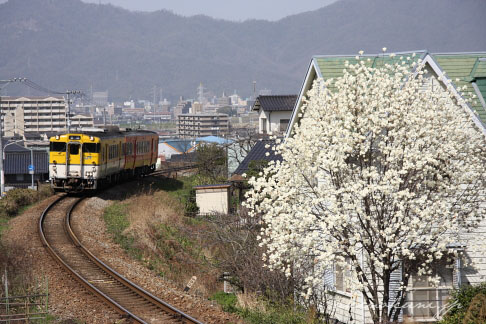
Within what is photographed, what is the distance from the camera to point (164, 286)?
50.3 feet

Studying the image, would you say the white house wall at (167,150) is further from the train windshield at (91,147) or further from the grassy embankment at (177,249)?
the grassy embankment at (177,249)

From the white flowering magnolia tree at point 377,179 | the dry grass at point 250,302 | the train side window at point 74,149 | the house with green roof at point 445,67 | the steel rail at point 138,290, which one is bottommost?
the dry grass at point 250,302

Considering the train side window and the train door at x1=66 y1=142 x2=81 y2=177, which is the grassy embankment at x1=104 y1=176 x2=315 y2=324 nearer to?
the train door at x1=66 y1=142 x2=81 y2=177

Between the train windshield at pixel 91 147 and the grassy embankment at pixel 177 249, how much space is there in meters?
2.51

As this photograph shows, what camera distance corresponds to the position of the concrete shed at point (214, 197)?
27469mm

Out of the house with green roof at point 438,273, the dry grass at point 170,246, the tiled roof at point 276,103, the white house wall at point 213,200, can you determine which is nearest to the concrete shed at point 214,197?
the white house wall at point 213,200

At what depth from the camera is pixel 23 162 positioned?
60.3 m

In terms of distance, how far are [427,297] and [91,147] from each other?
1773cm

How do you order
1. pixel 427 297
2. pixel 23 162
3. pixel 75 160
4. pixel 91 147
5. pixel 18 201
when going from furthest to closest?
pixel 23 162, pixel 75 160, pixel 91 147, pixel 18 201, pixel 427 297

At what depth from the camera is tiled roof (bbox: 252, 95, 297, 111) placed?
4322cm

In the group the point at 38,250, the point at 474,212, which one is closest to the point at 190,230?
the point at 38,250

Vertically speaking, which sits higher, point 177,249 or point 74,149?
point 74,149

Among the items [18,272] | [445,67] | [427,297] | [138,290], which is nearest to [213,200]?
[18,272]

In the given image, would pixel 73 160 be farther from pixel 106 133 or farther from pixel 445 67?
pixel 445 67
